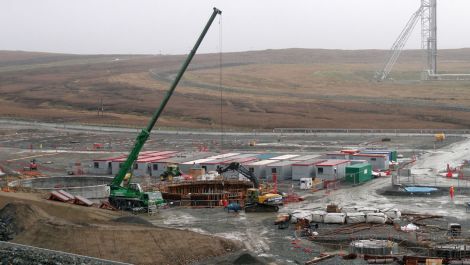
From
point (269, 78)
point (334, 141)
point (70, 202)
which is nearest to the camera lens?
point (70, 202)

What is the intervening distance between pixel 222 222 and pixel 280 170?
40.8 ft

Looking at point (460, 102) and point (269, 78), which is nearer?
point (460, 102)

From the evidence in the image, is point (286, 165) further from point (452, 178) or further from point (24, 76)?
point (24, 76)

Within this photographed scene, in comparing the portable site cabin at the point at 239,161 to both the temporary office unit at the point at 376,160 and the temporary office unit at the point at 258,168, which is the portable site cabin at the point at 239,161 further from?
the temporary office unit at the point at 376,160

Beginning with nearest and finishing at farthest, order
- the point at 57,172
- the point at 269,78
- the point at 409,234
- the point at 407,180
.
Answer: the point at 409,234 → the point at 407,180 → the point at 57,172 → the point at 269,78

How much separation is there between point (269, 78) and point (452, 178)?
78508 millimetres

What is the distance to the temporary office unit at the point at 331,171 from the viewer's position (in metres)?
41.6

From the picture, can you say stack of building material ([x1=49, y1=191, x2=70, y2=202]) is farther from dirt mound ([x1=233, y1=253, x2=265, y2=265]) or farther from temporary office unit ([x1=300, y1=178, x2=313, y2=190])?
temporary office unit ([x1=300, y1=178, x2=313, y2=190])

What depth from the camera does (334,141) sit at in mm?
61094

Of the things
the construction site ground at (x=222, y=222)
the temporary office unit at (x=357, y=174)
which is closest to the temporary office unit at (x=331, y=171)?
the temporary office unit at (x=357, y=174)

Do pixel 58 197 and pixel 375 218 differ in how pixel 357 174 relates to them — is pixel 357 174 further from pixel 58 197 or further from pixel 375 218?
pixel 58 197

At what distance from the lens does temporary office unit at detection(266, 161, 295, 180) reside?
42.5 meters

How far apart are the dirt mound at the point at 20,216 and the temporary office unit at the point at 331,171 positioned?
1847 cm

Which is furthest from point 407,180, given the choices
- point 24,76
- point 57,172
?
point 24,76
